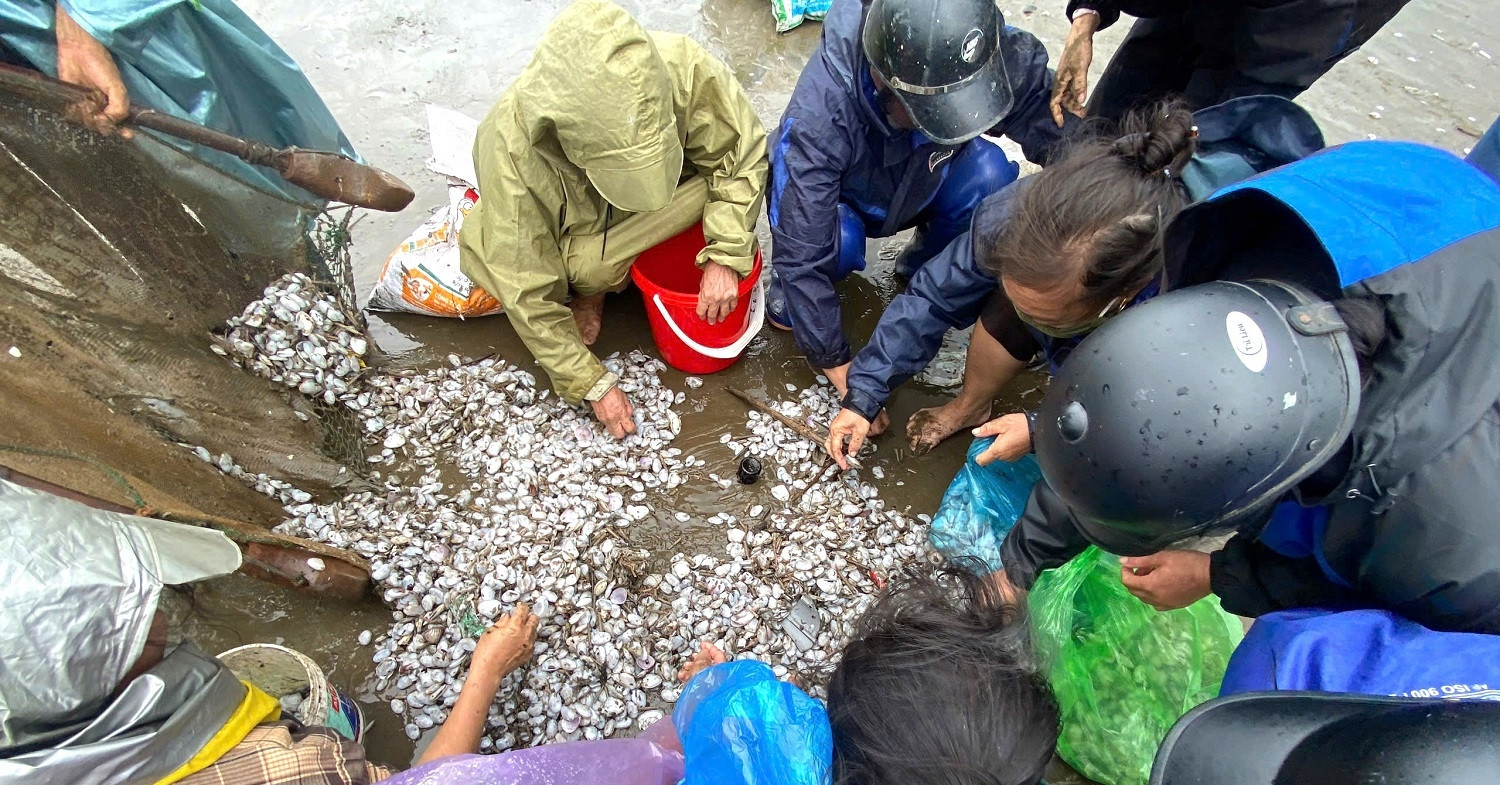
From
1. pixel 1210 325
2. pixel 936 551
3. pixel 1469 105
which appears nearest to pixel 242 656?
pixel 936 551

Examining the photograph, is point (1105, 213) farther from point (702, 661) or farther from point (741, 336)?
point (702, 661)

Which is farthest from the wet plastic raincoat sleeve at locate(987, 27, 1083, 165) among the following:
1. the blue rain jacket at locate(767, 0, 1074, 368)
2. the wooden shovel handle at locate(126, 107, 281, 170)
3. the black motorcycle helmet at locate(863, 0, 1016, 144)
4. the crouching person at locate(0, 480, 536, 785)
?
the crouching person at locate(0, 480, 536, 785)

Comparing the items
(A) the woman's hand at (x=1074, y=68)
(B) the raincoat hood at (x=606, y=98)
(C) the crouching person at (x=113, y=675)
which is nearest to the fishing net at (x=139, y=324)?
(C) the crouching person at (x=113, y=675)

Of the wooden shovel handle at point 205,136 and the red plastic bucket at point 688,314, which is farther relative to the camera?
the red plastic bucket at point 688,314

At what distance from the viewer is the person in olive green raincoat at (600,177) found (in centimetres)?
221

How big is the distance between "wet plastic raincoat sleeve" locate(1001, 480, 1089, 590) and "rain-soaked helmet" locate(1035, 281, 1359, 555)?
2.08 ft

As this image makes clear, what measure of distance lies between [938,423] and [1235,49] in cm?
163

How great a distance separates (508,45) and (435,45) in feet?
1.45

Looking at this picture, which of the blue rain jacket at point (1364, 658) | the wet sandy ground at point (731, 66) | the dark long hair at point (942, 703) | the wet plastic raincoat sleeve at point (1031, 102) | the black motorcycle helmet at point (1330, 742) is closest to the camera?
the black motorcycle helmet at point (1330, 742)

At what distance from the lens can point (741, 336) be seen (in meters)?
2.92

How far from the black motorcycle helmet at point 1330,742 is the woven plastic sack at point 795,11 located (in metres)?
4.44

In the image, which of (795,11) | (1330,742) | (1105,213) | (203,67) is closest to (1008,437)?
(1105,213)

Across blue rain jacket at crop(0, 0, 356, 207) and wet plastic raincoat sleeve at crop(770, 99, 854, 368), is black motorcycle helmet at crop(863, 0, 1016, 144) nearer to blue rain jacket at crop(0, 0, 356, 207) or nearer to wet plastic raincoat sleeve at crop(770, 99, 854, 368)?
wet plastic raincoat sleeve at crop(770, 99, 854, 368)

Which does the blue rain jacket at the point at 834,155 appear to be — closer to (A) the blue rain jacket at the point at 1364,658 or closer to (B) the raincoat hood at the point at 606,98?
(B) the raincoat hood at the point at 606,98
